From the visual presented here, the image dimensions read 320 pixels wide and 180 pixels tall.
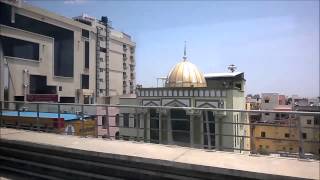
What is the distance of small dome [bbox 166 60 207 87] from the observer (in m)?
35.9

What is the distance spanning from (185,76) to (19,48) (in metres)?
20.7

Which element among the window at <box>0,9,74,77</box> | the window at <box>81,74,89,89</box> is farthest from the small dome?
the window at <box>81,74,89,89</box>

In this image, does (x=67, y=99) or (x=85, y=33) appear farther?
(x=85, y=33)

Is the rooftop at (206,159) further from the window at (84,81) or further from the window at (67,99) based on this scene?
the window at (84,81)

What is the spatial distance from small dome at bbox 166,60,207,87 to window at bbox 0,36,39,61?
18.4 meters

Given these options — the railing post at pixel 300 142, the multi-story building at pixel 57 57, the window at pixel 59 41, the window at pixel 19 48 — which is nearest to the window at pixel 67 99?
the multi-story building at pixel 57 57

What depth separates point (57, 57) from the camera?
4903 cm

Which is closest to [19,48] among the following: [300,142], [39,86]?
[39,86]

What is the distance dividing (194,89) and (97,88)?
95.0 feet

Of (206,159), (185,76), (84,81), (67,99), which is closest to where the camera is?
(206,159)

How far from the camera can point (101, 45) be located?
191ft

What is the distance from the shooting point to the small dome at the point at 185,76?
3588cm

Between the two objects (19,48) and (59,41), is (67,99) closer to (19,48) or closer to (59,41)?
(59,41)

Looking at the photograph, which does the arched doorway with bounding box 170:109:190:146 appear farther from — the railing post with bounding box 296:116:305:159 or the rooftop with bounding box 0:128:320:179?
the railing post with bounding box 296:116:305:159
